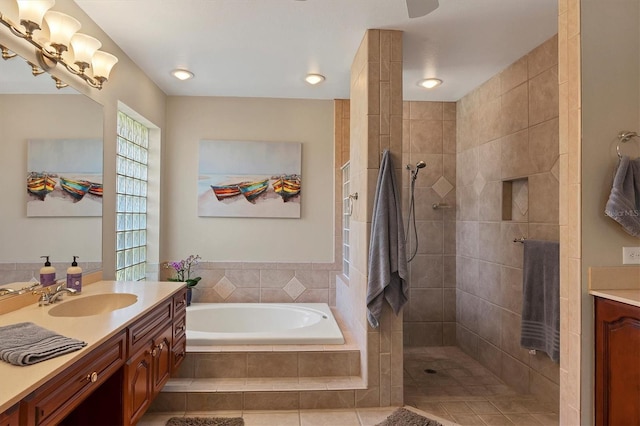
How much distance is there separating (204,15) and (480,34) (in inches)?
70.9

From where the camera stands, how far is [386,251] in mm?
2457

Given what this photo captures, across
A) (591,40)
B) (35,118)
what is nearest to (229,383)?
(35,118)

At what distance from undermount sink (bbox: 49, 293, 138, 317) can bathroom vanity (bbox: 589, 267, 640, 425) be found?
2.28 m

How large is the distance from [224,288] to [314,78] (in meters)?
2.21

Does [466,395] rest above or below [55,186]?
below

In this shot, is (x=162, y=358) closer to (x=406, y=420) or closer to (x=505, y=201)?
(x=406, y=420)

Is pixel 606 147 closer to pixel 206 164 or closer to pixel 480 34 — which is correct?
pixel 480 34

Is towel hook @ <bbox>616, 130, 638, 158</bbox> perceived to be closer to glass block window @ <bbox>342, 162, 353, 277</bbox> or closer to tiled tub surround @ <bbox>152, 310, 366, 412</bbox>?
tiled tub surround @ <bbox>152, 310, 366, 412</bbox>

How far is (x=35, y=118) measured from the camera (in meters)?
1.95

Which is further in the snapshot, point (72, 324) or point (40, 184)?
point (40, 184)

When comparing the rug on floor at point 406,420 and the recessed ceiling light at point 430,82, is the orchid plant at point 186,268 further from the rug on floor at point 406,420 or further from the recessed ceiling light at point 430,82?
the recessed ceiling light at point 430,82

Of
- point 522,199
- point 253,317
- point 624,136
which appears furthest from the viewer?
point 253,317

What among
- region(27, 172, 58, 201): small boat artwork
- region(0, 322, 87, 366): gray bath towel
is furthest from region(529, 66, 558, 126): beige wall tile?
region(27, 172, 58, 201): small boat artwork

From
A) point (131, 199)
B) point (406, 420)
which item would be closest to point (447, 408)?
point (406, 420)
